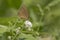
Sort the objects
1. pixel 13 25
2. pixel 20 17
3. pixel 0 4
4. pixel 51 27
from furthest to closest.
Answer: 1. pixel 51 27
2. pixel 0 4
3. pixel 20 17
4. pixel 13 25

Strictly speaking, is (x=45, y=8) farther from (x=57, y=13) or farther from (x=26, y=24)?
(x=26, y=24)

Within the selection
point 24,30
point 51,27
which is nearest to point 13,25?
point 24,30

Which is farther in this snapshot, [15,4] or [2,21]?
[15,4]

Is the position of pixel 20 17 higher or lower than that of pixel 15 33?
higher

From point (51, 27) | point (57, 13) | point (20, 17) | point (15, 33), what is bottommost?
point (15, 33)

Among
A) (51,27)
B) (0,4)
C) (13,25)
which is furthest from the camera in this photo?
(51,27)

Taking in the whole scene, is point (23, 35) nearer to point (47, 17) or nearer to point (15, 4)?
point (15, 4)
